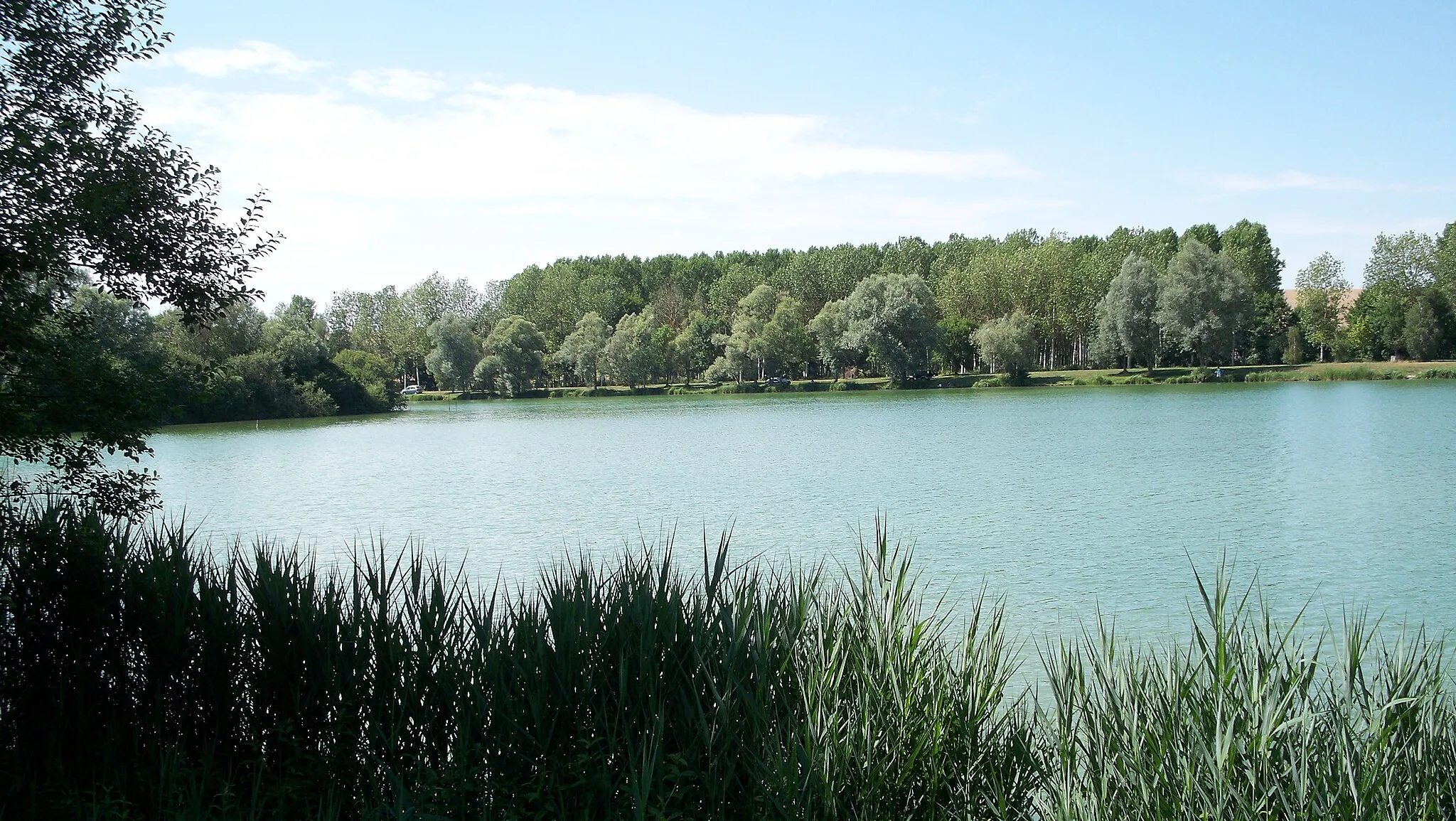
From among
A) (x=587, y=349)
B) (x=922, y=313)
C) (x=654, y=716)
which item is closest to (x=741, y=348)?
(x=587, y=349)

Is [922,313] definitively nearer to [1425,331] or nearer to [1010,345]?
[1010,345]

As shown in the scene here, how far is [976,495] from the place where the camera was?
21469 millimetres

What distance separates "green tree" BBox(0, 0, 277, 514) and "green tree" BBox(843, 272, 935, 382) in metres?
68.2

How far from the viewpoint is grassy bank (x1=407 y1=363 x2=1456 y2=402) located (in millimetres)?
62000

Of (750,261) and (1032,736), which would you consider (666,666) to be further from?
(750,261)

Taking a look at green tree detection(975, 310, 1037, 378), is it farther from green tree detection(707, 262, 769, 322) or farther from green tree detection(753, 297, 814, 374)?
green tree detection(707, 262, 769, 322)

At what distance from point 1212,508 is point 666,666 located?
15.8 meters

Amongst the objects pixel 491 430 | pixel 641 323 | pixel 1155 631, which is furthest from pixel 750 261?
pixel 1155 631

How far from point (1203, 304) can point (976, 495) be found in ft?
176

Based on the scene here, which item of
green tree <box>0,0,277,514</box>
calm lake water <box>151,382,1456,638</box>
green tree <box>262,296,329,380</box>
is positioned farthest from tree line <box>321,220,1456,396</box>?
green tree <box>0,0,277,514</box>

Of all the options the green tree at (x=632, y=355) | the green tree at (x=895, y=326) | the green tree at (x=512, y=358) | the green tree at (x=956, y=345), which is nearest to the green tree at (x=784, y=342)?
the green tree at (x=895, y=326)

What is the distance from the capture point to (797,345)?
86.6 m

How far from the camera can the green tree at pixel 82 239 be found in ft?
23.2

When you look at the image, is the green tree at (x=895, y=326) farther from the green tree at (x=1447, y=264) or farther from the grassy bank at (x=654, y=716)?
the grassy bank at (x=654, y=716)
